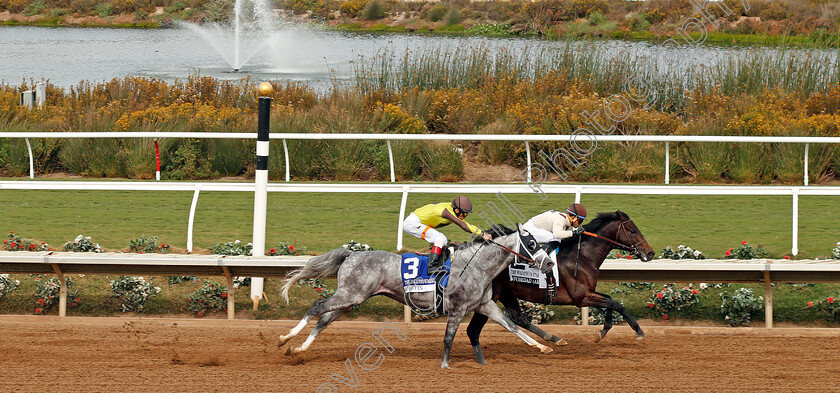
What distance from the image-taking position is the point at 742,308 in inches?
260

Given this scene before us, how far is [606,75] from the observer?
1321cm

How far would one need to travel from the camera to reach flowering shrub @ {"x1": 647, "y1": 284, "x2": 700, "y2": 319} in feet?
22.0

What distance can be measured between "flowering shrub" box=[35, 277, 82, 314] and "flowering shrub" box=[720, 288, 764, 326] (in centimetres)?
482

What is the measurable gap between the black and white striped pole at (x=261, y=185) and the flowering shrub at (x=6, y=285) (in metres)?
1.86

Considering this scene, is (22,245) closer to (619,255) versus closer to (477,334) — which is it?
(477,334)

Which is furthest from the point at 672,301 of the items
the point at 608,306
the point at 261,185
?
the point at 261,185

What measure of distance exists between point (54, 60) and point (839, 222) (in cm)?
1977

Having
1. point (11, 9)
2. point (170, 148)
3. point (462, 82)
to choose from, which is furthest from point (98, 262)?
point (11, 9)

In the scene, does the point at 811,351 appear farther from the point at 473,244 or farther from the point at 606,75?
the point at 606,75

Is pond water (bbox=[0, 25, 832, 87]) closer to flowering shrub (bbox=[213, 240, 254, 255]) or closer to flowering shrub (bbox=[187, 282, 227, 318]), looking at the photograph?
flowering shrub (bbox=[213, 240, 254, 255])

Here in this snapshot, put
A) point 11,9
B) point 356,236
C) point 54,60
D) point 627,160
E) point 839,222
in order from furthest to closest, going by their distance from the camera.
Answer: point 11,9, point 54,60, point 627,160, point 839,222, point 356,236

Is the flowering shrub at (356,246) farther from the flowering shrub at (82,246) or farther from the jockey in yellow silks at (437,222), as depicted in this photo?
the flowering shrub at (82,246)

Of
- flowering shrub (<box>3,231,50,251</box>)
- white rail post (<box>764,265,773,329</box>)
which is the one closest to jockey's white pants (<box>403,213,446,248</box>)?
white rail post (<box>764,265,773,329</box>)

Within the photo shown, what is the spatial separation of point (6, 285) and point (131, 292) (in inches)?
39.5
